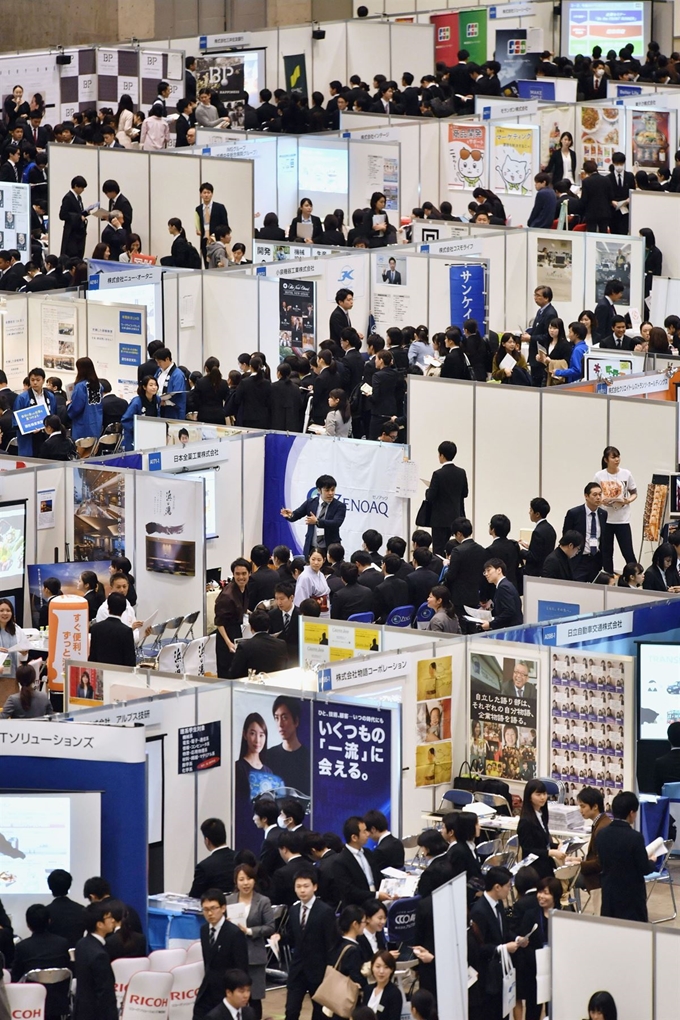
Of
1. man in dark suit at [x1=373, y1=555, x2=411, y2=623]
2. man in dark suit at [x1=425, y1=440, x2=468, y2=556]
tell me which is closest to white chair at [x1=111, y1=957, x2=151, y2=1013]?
man in dark suit at [x1=373, y1=555, x2=411, y2=623]

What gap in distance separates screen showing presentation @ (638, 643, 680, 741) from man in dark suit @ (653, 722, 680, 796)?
0.07 meters

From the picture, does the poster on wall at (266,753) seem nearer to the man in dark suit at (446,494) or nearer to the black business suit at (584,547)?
the black business suit at (584,547)

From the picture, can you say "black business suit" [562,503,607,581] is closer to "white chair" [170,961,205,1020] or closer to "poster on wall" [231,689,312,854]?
"poster on wall" [231,689,312,854]

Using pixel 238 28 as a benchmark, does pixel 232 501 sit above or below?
below

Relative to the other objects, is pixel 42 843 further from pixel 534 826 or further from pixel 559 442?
pixel 559 442

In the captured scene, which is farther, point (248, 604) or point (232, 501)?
point (232, 501)

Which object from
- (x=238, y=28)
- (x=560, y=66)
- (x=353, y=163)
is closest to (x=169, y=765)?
(x=353, y=163)

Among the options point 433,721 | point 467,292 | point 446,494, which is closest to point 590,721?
point 433,721

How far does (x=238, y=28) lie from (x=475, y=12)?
3.74 metres

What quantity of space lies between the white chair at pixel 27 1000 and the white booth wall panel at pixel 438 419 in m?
8.12

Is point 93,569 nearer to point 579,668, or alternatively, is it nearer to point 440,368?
point 579,668

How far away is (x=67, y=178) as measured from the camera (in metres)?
24.0

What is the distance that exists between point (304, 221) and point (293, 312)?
160 inches

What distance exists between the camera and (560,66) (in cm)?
3145
